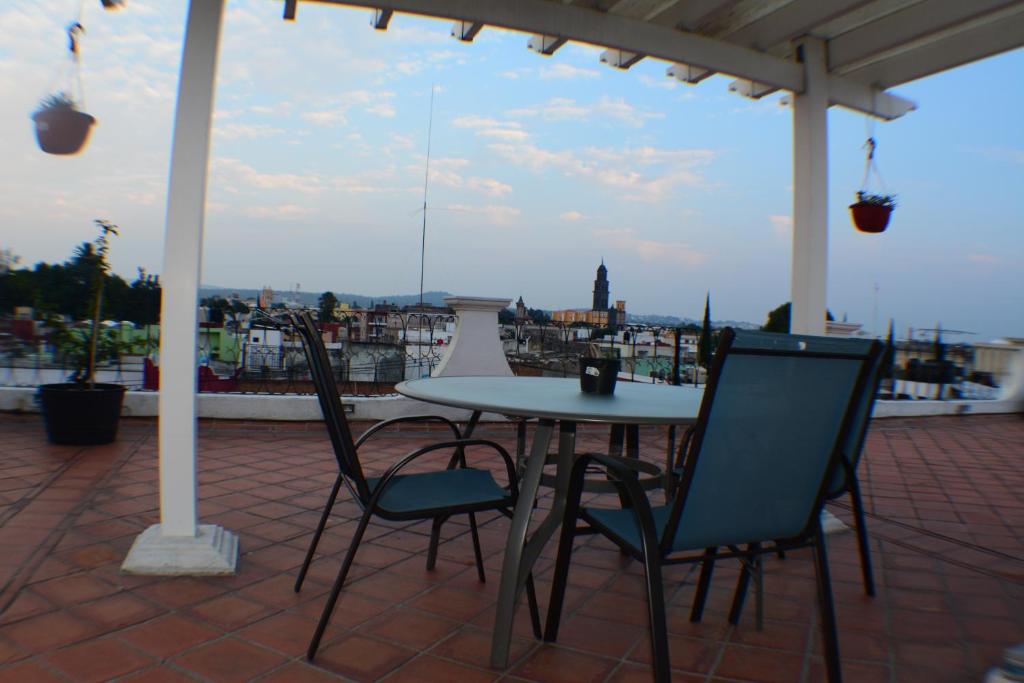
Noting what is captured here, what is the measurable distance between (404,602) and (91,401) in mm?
2961

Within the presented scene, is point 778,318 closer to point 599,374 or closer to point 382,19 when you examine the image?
Result: point 382,19

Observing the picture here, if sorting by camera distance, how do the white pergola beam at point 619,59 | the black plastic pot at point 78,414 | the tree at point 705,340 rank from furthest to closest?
the tree at point 705,340 < the black plastic pot at point 78,414 < the white pergola beam at point 619,59

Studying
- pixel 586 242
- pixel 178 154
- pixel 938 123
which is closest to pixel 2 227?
pixel 178 154

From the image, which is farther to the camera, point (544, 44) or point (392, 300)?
point (392, 300)

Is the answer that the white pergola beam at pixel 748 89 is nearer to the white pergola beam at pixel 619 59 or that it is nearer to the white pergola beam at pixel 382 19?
the white pergola beam at pixel 619 59

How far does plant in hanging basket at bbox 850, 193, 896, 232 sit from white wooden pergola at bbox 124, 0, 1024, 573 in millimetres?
398

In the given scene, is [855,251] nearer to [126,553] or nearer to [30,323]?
[126,553]

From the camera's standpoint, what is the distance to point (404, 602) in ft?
6.34

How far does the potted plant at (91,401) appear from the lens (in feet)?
12.4

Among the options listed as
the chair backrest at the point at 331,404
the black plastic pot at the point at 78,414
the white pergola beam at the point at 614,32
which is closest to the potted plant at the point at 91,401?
the black plastic pot at the point at 78,414

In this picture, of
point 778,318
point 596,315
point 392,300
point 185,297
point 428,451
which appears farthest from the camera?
point 778,318

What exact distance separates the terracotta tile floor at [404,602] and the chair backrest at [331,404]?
1.47ft

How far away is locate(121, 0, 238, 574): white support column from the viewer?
6.67 ft

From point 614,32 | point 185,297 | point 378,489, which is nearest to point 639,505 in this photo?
point 378,489
